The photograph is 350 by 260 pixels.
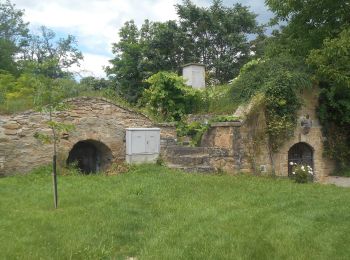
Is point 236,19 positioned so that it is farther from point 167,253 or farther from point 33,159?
point 167,253

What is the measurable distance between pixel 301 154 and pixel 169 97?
209 inches

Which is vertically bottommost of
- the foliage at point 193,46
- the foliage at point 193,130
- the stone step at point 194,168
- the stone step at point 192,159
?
the stone step at point 194,168

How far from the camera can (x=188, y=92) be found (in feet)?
49.4

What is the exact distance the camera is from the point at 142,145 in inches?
485

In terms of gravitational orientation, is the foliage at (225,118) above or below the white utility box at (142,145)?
above

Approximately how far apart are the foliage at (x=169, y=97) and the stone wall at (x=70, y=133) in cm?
162

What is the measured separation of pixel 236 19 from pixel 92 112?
18.7 metres

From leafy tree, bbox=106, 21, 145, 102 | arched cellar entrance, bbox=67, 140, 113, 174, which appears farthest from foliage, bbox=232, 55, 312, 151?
leafy tree, bbox=106, 21, 145, 102

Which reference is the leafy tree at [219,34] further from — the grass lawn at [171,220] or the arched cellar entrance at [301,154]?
the grass lawn at [171,220]

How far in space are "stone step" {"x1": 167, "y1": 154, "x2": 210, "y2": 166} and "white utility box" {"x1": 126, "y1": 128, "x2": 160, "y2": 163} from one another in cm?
65

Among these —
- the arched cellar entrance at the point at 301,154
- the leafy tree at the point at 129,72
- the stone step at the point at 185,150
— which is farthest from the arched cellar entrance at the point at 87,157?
the leafy tree at the point at 129,72

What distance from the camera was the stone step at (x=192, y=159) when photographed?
12.1 m

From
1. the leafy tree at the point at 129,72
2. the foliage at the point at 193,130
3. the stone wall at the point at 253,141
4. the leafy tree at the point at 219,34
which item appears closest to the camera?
the stone wall at the point at 253,141

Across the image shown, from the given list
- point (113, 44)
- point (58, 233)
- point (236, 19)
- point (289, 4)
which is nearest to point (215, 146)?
point (289, 4)
